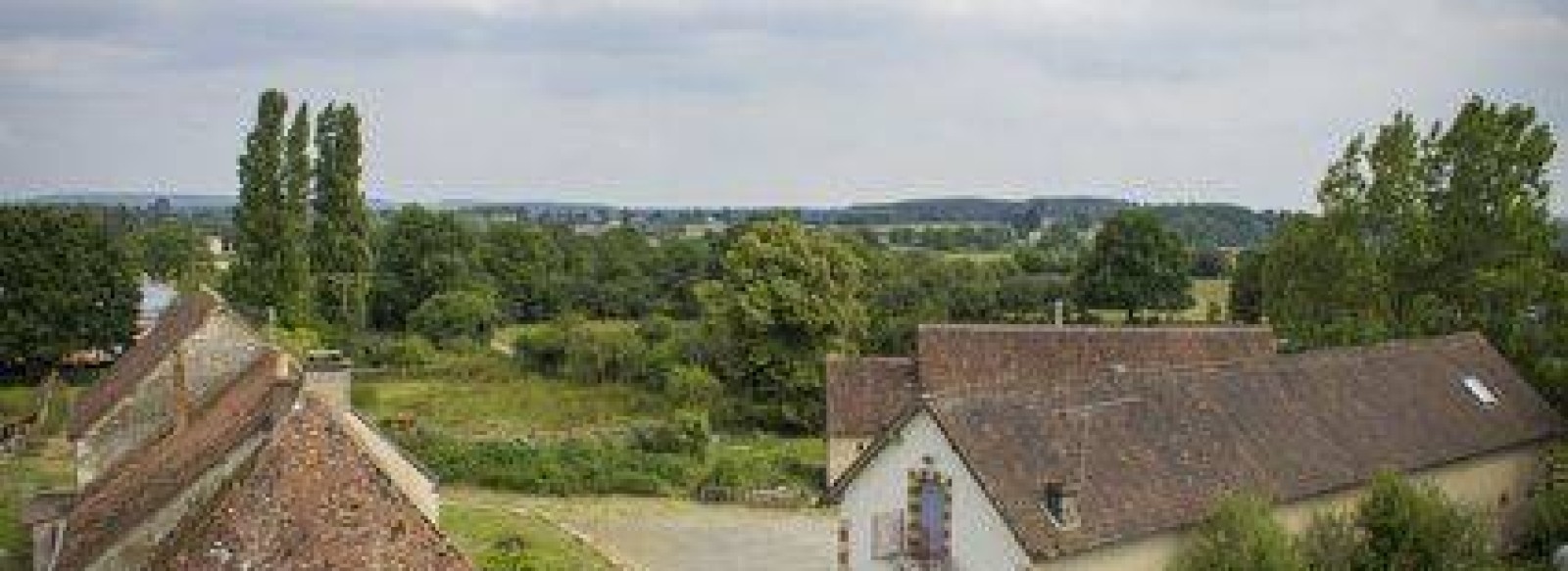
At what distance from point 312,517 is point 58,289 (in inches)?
2263

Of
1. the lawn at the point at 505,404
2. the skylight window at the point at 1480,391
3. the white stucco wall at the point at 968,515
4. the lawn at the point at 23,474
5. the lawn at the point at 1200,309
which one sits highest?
the skylight window at the point at 1480,391

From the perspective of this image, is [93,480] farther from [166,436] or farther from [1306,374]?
[1306,374]

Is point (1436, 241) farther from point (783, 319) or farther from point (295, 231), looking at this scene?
point (295, 231)

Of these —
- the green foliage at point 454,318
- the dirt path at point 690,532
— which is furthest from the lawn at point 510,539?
the green foliage at point 454,318

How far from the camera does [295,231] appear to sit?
223 feet

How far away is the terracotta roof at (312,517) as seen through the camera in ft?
51.7

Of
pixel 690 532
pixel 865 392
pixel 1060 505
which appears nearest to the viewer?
pixel 1060 505

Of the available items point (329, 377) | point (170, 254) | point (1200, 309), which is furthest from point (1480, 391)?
point (170, 254)

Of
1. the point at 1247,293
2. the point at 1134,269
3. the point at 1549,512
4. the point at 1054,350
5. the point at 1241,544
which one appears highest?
the point at 1054,350

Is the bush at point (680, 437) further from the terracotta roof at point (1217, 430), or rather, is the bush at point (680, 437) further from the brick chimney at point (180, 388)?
the brick chimney at point (180, 388)

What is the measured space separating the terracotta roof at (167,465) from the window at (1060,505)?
1312 cm

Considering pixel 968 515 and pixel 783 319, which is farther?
pixel 783 319

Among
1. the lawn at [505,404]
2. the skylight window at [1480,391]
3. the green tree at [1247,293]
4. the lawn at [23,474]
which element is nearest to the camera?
the lawn at [23,474]

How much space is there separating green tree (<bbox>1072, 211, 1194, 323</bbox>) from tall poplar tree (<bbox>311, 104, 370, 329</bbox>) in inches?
1525
